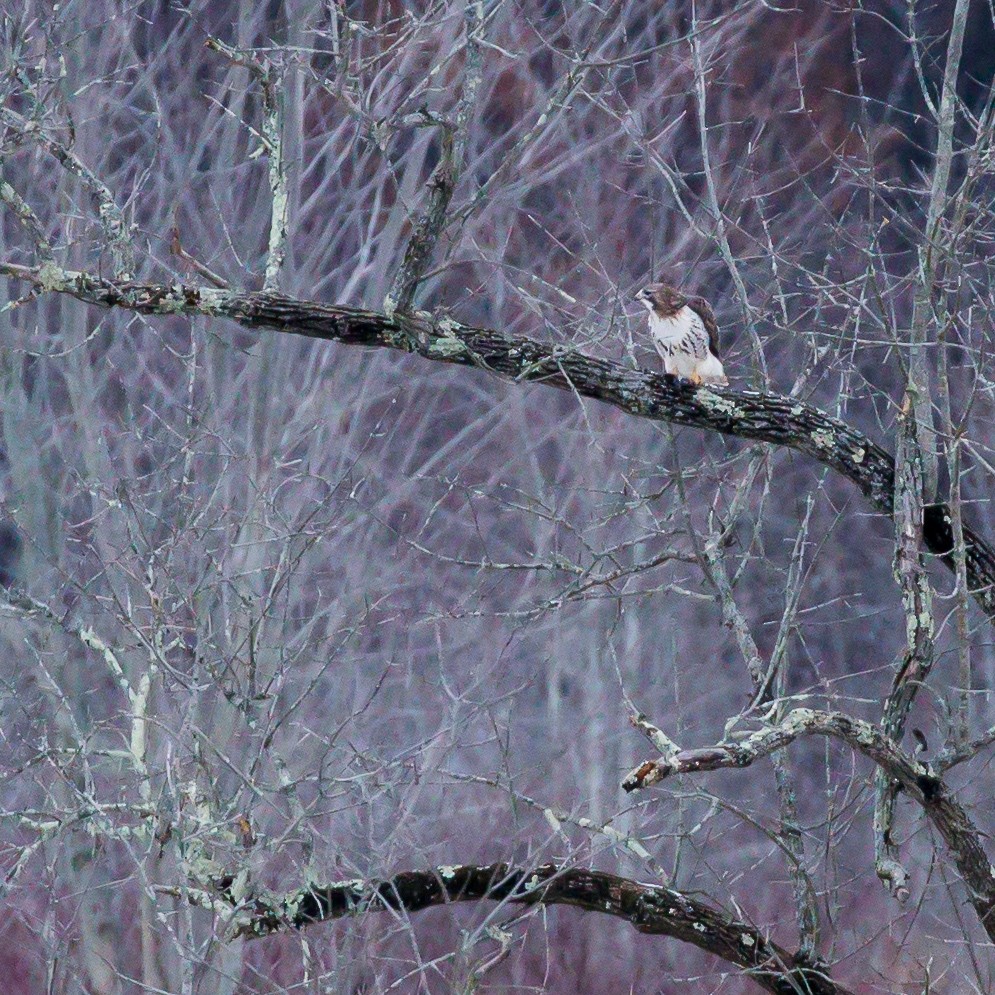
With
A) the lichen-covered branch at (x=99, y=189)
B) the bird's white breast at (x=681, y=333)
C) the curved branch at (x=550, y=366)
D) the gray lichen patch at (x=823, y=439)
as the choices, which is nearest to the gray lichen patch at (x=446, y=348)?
the curved branch at (x=550, y=366)

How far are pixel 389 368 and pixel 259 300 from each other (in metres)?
5.30

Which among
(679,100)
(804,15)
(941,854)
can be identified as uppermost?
(804,15)

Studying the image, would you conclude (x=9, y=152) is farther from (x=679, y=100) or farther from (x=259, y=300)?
(x=679, y=100)

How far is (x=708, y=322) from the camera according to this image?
5.08 m

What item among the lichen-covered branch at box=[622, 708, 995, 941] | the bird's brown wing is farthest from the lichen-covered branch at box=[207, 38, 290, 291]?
the lichen-covered branch at box=[622, 708, 995, 941]

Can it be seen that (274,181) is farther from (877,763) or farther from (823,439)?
(877,763)

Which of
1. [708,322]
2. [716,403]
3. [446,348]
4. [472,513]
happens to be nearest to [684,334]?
[708,322]

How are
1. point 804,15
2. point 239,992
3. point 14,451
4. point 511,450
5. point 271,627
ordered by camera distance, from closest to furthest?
point 239,992, point 271,627, point 14,451, point 511,450, point 804,15

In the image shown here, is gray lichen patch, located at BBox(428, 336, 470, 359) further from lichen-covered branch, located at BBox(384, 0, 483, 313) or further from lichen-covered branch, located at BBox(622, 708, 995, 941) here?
lichen-covered branch, located at BBox(622, 708, 995, 941)

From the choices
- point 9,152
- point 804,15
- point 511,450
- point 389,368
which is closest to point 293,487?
point 389,368

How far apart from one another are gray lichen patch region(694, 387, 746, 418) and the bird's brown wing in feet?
2.58

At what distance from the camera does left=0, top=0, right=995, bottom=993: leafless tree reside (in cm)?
417

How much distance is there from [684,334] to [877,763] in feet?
5.32

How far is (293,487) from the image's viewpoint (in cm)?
904
